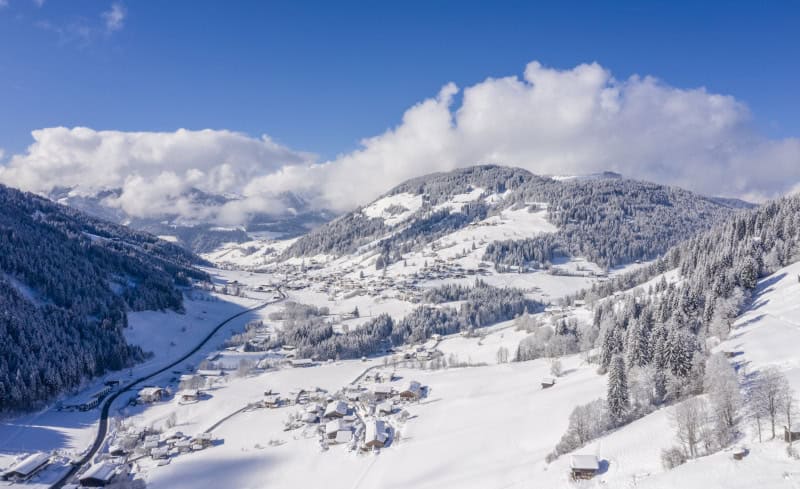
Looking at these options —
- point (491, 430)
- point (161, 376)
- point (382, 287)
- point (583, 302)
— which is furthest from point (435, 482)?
point (382, 287)

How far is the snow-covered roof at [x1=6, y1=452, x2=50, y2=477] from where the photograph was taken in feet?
176

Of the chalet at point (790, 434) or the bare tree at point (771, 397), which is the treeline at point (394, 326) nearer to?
the bare tree at point (771, 397)

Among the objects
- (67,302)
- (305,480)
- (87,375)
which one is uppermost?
(67,302)

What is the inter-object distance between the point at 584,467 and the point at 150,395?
247 feet

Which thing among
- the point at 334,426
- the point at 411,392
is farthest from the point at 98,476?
the point at 411,392

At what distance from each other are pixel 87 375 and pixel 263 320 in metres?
65.0

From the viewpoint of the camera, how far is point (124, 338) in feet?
363

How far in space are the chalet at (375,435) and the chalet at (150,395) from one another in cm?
4457

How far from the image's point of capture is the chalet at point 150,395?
3273 inches

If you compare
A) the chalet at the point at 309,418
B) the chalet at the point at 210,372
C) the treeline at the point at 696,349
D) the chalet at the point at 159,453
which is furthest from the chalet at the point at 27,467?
the treeline at the point at 696,349

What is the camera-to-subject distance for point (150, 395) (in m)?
83.4

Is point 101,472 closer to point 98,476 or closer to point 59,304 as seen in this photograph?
point 98,476

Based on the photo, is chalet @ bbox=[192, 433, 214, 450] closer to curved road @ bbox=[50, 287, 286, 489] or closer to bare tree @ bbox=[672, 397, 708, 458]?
curved road @ bbox=[50, 287, 286, 489]

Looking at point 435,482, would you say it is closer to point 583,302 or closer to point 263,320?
point 583,302
